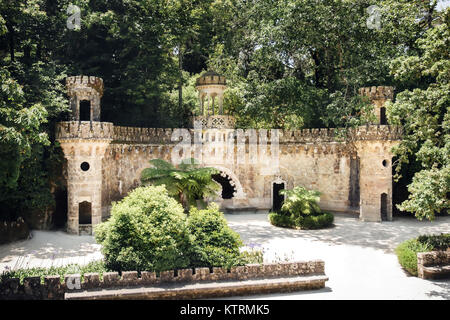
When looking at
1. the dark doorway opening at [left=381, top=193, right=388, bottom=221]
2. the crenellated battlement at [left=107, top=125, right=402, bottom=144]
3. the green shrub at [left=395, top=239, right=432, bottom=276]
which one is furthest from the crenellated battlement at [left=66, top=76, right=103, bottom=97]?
the dark doorway opening at [left=381, top=193, right=388, bottom=221]

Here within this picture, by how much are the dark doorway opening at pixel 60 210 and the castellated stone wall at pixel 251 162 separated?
2.95ft

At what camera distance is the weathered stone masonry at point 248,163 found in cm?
1967

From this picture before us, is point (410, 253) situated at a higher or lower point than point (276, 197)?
lower

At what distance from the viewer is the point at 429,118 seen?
15172 mm

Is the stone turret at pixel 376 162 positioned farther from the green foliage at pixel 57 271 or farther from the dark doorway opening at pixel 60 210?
the dark doorway opening at pixel 60 210

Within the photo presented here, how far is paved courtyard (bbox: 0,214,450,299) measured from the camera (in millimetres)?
12297

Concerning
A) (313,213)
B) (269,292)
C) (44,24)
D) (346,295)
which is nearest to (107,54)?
(44,24)

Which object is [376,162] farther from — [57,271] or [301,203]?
[57,271]

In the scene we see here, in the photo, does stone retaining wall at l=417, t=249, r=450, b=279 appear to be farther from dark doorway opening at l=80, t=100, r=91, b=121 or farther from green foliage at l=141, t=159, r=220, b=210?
dark doorway opening at l=80, t=100, r=91, b=121

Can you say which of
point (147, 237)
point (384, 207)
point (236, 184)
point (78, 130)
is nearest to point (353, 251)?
point (384, 207)

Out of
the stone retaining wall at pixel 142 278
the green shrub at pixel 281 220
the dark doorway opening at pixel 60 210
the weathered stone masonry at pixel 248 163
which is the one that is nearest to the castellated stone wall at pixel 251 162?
the weathered stone masonry at pixel 248 163

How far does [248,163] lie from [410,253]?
13.9 meters

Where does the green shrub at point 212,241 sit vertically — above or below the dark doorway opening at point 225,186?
below
